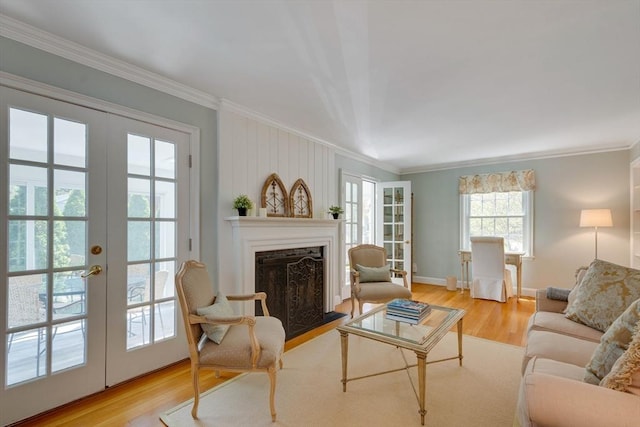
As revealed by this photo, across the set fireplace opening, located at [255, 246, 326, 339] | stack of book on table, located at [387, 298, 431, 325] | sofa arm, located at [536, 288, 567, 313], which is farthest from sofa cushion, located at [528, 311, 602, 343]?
fireplace opening, located at [255, 246, 326, 339]

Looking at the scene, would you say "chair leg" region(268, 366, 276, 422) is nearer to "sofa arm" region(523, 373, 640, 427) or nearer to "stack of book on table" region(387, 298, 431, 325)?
"stack of book on table" region(387, 298, 431, 325)

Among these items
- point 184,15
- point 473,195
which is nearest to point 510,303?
point 473,195

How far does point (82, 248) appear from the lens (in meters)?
2.10

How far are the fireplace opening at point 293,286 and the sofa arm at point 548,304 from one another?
224cm

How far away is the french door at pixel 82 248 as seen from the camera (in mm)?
1831

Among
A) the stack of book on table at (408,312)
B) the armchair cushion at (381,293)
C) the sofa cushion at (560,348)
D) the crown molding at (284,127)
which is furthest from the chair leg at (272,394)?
the crown molding at (284,127)

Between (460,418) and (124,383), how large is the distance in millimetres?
2422

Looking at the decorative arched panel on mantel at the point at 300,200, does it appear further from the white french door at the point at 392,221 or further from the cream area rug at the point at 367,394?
the white french door at the point at 392,221

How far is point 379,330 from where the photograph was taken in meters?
2.18

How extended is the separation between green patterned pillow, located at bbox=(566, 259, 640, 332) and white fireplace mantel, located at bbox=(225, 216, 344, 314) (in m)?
2.50

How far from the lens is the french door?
1.83m

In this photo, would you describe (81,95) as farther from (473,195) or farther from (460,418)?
(473,195)

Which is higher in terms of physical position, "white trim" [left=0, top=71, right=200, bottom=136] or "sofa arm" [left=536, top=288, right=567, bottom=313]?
"white trim" [left=0, top=71, right=200, bottom=136]

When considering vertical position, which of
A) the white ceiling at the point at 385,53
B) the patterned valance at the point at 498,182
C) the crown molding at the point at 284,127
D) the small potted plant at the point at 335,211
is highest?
the white ceiling at the point at 385,53
